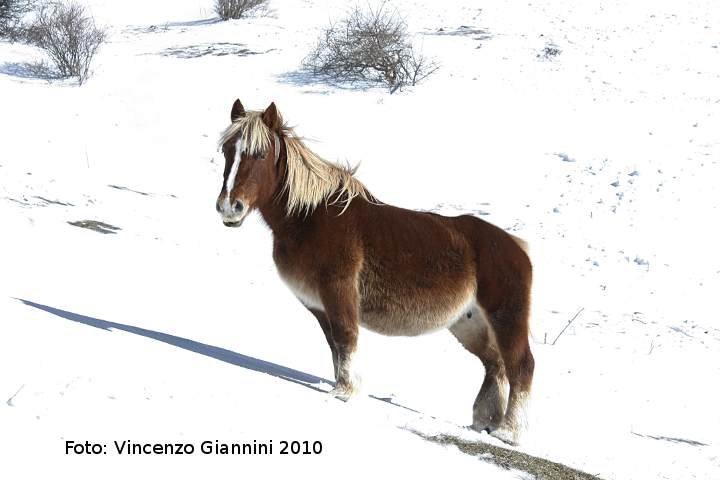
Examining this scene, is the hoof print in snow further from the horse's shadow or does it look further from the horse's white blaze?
the horse's white blaze

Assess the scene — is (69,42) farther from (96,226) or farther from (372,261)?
(372,261)

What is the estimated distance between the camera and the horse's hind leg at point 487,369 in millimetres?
6602

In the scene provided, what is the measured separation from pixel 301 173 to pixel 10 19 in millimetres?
25537

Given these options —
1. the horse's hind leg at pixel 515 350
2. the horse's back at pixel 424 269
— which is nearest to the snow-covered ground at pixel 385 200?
the horse's hind leg at pixel 515 350

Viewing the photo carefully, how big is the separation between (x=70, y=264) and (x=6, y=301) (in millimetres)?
3876

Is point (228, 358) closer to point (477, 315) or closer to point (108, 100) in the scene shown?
point (477, 315)

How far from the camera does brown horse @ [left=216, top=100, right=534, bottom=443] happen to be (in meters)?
5.96

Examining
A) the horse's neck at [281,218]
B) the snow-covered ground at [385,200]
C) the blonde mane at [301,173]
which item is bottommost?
the snow-covered ground at [385,200]

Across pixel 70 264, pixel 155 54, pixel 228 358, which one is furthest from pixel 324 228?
pixel 155 54

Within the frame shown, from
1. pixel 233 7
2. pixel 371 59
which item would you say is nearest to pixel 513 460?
pixel 371 59

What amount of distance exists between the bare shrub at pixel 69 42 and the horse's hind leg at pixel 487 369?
19194mm

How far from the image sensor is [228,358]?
666 centimetres

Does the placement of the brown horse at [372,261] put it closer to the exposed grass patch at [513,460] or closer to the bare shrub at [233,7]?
the exposed grass patch at [513,460]

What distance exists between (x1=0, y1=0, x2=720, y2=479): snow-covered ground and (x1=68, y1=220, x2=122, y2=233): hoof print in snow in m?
0.34
